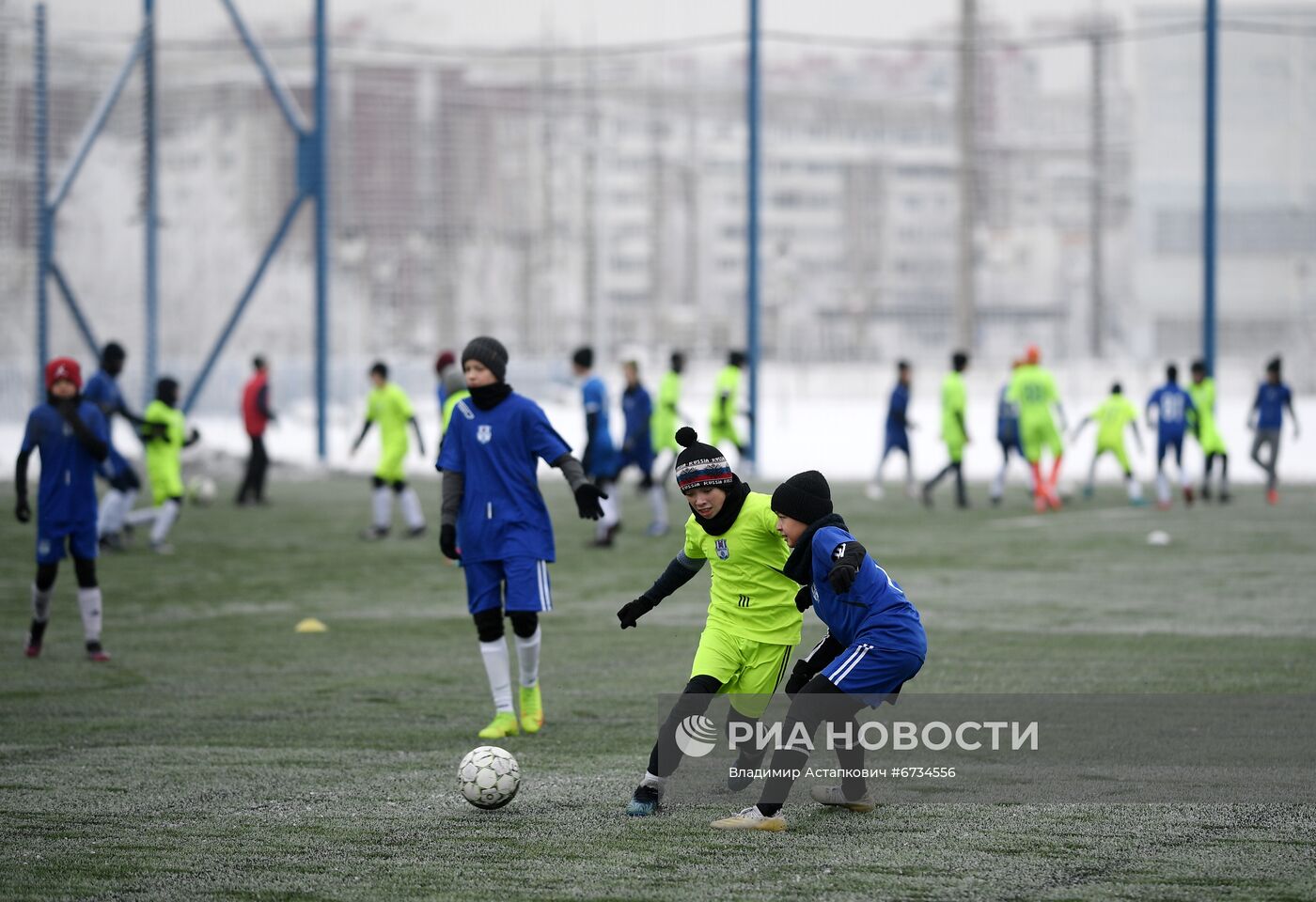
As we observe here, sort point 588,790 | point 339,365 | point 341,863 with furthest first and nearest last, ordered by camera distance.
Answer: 1. point 339,365
2. point 588,790
3. point 341,863

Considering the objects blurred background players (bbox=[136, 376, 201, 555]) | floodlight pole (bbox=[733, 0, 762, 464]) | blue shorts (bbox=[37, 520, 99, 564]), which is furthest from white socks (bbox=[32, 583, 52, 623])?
floodlight pole (bbox=[733, 0, 762, 464])

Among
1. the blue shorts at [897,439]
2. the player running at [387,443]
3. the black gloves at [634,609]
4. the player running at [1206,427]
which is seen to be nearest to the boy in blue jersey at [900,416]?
the blue shorts at [897,439]

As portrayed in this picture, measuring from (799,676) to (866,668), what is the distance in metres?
0.31

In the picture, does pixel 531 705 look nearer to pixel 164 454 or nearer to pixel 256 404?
pixel 164 454

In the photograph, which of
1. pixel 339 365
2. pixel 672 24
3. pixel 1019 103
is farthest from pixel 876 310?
pixel 672 24

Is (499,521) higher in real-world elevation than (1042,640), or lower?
higher

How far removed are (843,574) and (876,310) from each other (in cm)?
8436

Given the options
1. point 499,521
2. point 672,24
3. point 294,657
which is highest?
point 672,24

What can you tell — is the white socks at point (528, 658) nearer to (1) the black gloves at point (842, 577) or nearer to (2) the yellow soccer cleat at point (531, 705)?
(2) the yellow soccer cleat at point (531, 705)

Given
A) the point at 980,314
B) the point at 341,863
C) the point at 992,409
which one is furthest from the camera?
the point at 980,314

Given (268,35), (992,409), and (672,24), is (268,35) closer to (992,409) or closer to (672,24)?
(672,24)

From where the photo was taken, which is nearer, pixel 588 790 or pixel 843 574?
pixel 843 574

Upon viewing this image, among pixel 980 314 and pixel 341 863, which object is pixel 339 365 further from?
pixel 341 863

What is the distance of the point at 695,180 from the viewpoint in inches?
3875
